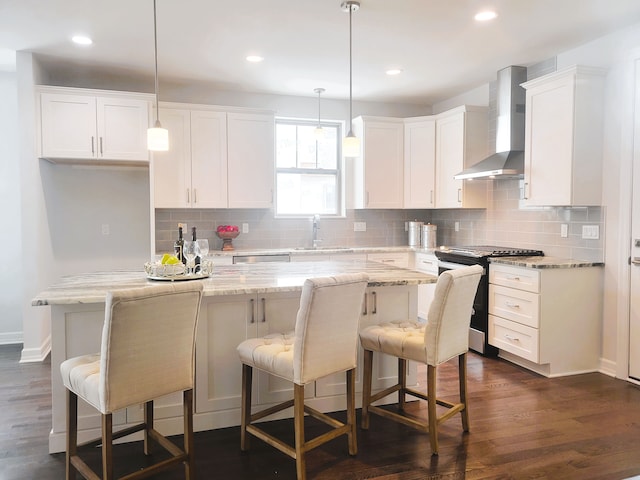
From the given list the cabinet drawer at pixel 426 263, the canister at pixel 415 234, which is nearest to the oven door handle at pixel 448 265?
the cabinet drawer at pixel 426 263

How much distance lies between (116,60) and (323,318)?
3465mm

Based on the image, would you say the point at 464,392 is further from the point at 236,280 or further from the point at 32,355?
the point at 32,355

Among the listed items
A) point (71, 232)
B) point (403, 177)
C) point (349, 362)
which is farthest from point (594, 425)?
point (71, 232)

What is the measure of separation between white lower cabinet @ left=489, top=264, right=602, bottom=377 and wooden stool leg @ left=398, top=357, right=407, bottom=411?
136 cm

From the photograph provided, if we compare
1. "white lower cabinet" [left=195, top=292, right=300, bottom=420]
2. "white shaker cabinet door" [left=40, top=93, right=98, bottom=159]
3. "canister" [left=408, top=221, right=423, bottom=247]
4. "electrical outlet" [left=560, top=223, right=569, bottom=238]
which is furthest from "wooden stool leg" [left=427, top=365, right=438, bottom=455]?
"white shaker cabinet door" [left=40, top=93, right=98, bottom=159]

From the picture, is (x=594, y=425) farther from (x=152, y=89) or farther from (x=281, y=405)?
(x=152, y=89)

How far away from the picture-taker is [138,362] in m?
1.99

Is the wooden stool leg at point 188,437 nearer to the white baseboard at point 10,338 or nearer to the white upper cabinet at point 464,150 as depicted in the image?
the white baseboard at point 10,338

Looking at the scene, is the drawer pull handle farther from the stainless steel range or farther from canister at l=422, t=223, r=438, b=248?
canister at l=422, t=223, r=438, b=248

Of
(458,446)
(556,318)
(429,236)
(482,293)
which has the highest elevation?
(429,236)

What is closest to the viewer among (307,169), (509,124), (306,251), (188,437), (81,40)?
(188,437)

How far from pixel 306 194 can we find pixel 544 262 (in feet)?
9.63

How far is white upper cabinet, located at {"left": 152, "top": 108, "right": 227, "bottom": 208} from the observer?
192 inches

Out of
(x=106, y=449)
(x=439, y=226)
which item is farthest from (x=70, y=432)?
(x=439, y=226)
